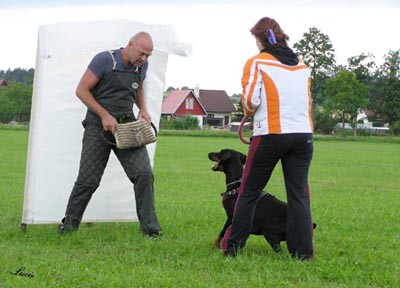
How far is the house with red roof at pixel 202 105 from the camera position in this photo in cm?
8206

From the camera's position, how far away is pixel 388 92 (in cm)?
7719

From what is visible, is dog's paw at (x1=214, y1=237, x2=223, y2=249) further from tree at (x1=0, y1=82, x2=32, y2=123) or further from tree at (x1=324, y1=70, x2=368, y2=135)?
tree at (x1=0, y1=82, x2=32, y2=123)

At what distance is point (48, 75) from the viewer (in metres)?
6.81

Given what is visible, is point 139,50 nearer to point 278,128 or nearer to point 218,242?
point 278,128

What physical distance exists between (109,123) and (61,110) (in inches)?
35.5

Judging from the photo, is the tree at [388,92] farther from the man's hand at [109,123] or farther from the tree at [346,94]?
the man's hand at [109,123]

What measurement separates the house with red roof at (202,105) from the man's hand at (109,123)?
74.3m

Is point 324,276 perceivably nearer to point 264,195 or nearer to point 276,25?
point 264,195

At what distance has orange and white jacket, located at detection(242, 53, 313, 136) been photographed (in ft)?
17.2

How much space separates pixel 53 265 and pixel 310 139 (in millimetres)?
2305

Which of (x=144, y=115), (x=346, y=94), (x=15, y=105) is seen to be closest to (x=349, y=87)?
(x=346, y=94)

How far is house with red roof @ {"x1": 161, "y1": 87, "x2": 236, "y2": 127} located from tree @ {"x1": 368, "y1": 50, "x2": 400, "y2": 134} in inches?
787

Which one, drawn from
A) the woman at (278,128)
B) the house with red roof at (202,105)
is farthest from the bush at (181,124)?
the woman at (278,128)

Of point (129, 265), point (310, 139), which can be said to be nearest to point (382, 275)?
point (310, 139)
